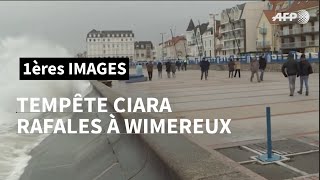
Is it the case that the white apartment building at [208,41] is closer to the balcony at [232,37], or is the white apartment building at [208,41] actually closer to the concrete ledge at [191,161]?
the balcony at [232,37]

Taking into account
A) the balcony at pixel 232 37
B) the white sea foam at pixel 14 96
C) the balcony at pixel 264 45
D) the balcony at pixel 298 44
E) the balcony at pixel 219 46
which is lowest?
the white sea foam at pixel 14 96

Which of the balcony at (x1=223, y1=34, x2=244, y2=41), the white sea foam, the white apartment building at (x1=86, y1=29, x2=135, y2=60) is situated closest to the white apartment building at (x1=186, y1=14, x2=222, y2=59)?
the balcony at (x1=223, y1=34, x2=244, y2=41)

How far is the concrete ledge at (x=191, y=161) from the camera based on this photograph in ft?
12.7

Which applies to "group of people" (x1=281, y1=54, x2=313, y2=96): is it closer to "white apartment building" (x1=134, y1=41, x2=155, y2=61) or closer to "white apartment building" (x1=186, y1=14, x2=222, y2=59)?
"white apartment building" (x1=186, y1=14, x2=222, y2=59)

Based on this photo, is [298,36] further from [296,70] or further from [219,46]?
[296,70]

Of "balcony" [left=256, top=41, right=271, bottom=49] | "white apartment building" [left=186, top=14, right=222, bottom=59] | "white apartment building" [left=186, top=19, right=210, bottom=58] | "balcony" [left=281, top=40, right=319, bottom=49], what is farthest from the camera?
"white apartment building" [left=186, top=19, right=210, bottom=58]

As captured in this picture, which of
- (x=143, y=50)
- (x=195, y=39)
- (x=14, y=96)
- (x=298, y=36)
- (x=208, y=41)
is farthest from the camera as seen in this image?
(x=143, y=50)

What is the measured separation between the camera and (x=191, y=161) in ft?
14.5

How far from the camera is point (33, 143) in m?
8.88

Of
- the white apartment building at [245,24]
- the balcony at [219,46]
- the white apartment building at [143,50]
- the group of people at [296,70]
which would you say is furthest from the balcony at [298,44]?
the white apartment building at [143,50]

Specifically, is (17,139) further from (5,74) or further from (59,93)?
(5,74)

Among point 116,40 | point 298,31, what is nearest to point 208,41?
point 116,40

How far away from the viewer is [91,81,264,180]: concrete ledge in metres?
3.88

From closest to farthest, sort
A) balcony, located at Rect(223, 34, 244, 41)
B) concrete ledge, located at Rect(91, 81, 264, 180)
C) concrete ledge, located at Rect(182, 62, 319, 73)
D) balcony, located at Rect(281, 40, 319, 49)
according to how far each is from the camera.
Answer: concrete ledge, located at Rect(91, 81, 264, 180), concrete ledge, located at Rect(182, 62, 319, 73), balcony, located at Rect(281, 40, 319, 49), balcony, located at Rect(223, 34, 244, 41)
